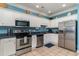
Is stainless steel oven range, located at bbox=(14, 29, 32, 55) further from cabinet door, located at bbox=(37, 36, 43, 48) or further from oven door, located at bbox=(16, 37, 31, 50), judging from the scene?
cabinet door, located at bbox=(37, 36, 43, 48)

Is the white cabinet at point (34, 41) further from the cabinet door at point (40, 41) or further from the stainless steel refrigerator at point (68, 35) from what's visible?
the stainless steel refrigerator at point (68, 35)

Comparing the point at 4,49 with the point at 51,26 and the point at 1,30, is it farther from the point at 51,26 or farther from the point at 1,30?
the point at 51,26

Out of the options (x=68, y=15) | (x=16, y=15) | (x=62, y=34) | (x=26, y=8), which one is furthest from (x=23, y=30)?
(x=68, y=15)

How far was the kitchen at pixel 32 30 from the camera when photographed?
2.97 meters

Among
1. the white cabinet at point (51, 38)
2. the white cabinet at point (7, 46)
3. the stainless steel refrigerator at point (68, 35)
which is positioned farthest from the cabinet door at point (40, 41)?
the white cabinet at point (7, 46)

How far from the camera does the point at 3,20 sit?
3.02 meters

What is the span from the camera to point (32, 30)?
453 cm

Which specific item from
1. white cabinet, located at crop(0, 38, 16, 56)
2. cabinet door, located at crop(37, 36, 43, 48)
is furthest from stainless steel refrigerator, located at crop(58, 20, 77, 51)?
white cabinet, located at crop(0, 38, 16, 56)

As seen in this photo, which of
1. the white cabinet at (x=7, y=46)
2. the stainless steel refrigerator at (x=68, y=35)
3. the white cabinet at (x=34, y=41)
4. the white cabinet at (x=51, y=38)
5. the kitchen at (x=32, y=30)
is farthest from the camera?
the white cabinet at (x=51, y=38)

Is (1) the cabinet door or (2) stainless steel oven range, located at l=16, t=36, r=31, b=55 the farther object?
(1) the cabinet door

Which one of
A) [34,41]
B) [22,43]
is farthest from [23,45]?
[34,41]

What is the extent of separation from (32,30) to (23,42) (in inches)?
53.5

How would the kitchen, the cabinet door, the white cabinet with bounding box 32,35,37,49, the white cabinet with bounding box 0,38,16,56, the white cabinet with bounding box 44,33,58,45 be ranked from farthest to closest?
1. the white cabinet with bounding box 44,33,58,45
2. the cabinet door
3. the white cabinet with bounding box 32,35,37,49
4. the kitchen
5. the white cabinet with bounding box 0,38,16,56

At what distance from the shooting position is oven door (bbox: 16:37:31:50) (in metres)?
3.05
